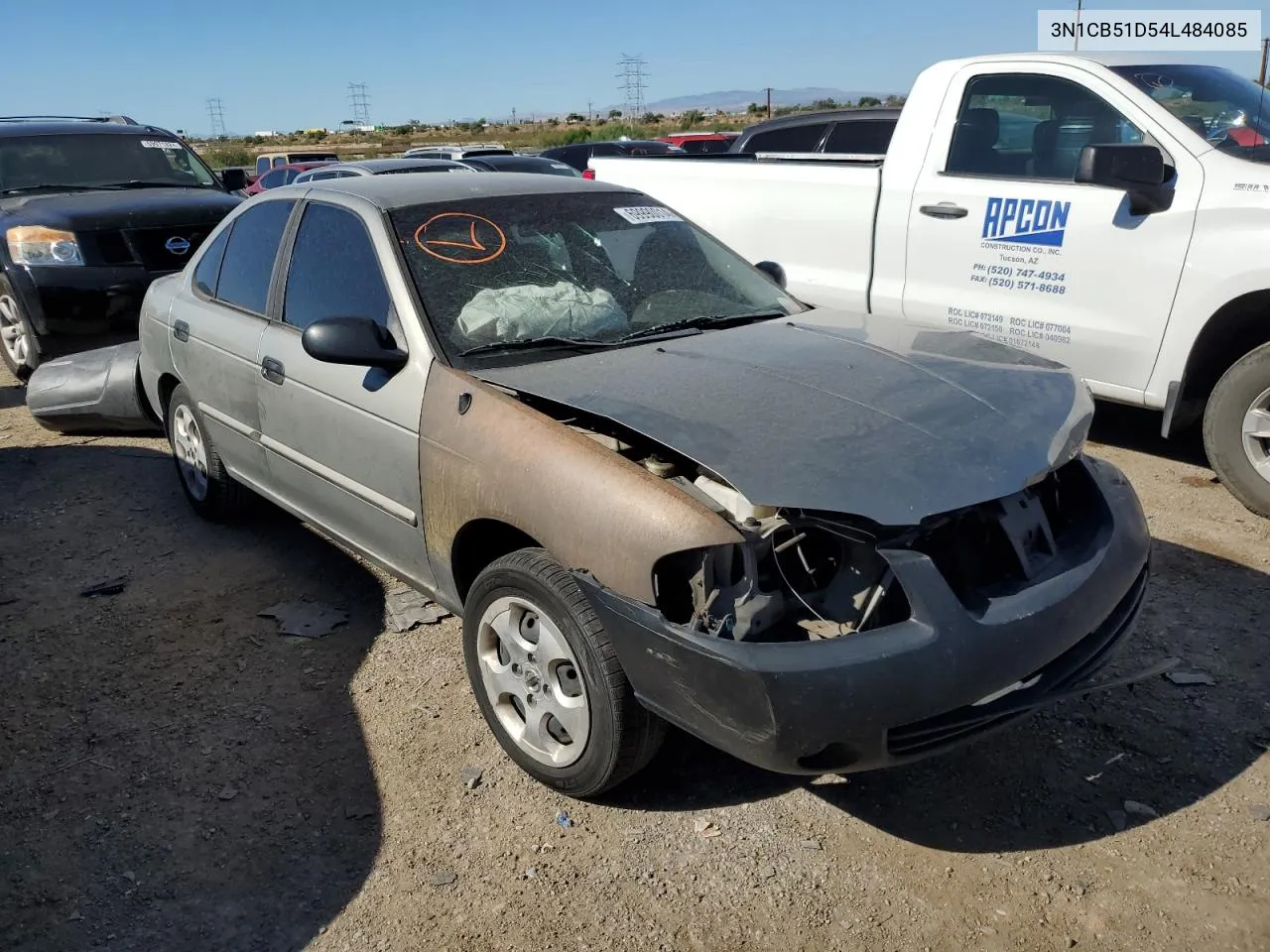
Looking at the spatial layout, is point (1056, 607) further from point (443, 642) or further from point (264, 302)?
point (264, 302)

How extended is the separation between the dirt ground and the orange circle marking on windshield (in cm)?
152

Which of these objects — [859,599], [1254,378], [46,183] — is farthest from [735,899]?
[46,183]

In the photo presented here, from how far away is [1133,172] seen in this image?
4.84 m

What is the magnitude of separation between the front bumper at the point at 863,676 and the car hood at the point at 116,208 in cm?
654

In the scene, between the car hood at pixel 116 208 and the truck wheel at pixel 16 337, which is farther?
the truck wheel at pixel 16 337

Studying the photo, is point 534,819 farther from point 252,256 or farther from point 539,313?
point 252,256

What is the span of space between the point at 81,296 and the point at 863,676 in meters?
7.13

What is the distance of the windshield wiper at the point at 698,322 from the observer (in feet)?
12.1

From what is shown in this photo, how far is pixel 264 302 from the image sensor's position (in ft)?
14.2

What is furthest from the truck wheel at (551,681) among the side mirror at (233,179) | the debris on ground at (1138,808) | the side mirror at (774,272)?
the side mirror at (233,179)

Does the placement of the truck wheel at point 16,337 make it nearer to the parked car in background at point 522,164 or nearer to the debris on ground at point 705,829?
the debris on ground at point 705,829

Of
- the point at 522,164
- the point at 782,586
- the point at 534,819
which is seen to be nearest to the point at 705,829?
the point at 534,819

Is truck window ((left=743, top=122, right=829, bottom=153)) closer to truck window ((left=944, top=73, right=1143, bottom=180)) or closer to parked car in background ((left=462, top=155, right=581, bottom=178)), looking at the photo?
truck window ((left=944, top=73, right=1143, bottom=180))

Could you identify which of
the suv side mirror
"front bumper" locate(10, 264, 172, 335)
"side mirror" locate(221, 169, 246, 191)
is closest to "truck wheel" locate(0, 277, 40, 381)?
"front bumper" locate(10, 264, 172, 335)
